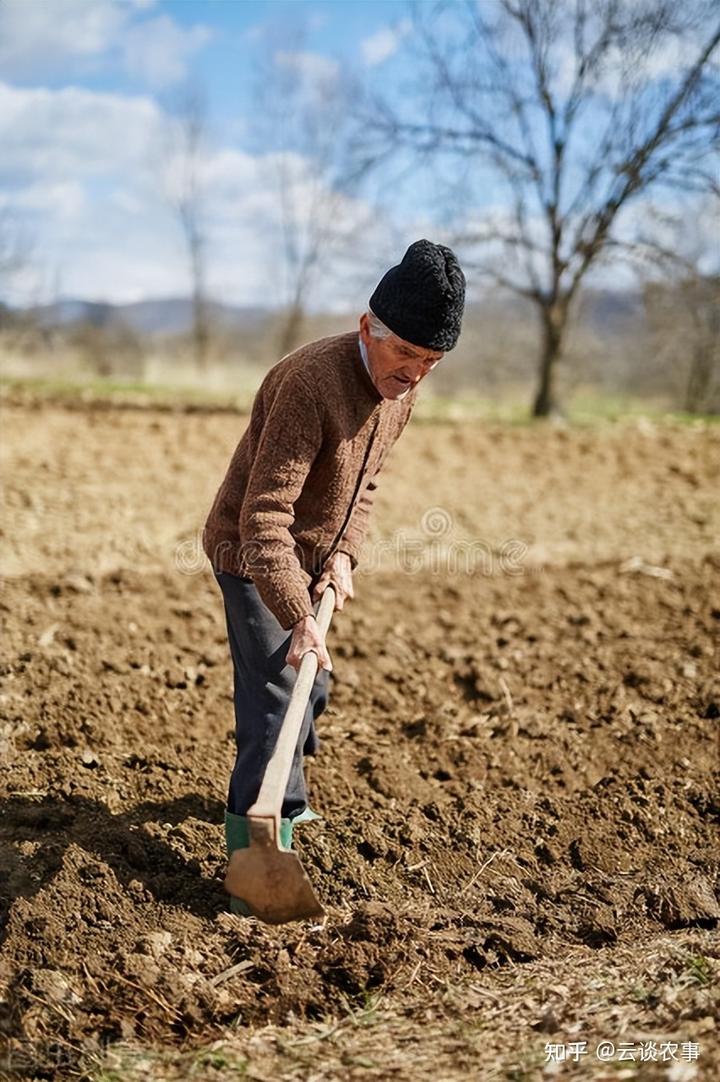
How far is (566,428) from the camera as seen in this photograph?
11.6 meters

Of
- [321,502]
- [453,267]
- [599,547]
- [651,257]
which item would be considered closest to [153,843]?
[321,502]

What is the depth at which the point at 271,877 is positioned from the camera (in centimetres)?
259

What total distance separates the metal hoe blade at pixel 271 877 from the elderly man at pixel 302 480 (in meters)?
0.44

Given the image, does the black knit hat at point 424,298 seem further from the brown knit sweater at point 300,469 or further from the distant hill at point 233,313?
the distant hill at point 233,313

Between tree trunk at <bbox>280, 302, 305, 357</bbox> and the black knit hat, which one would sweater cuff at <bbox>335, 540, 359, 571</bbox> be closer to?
the black knit hat

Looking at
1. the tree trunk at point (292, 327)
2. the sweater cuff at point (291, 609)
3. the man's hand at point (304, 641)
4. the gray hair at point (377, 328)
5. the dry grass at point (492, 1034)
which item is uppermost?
the tree trunk at point (292, 327)

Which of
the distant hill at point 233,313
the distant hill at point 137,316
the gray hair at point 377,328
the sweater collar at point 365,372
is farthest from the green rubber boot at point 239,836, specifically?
the distant hill at point 137,316

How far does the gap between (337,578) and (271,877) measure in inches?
42.3

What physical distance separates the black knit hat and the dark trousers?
938 mm

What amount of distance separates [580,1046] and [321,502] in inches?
65.9

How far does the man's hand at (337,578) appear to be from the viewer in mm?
3311

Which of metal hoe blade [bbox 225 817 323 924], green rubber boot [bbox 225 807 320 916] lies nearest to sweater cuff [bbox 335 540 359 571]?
green rubber boot [bbox 225 807 320 916]

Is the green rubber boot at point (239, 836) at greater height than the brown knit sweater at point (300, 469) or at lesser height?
lesser

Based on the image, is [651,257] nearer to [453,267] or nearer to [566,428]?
[566,428]
